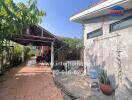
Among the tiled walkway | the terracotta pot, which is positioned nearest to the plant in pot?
the terracotta pot

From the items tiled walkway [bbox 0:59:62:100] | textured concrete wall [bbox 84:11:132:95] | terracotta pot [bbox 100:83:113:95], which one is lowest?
tiled walkway [bbox 0:59:62:100]

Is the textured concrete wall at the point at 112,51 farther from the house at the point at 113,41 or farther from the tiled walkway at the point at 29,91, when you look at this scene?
the tiled walkway at the point at 29,91

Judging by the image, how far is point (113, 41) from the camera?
8.50 m

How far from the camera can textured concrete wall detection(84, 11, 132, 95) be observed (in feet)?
24.0

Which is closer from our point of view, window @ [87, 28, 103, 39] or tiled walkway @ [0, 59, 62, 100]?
tiled walkway @ [0, 59, 62, 100]

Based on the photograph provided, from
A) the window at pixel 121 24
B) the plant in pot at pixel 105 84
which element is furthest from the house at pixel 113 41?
the plant in pot at pixel 105 84

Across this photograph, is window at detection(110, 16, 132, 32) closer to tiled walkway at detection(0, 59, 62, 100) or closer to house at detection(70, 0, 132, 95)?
house at detection(70, 0, 132, 95)

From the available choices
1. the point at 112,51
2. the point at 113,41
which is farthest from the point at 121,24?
the point at 112,51

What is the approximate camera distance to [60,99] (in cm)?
780

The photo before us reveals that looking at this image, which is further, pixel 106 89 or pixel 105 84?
pixel 105 84

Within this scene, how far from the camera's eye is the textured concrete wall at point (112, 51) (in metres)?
7.30

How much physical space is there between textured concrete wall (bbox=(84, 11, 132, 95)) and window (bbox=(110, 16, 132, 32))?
0.50ft

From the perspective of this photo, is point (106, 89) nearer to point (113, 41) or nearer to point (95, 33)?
point (113, 41)

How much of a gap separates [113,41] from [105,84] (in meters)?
1.95
